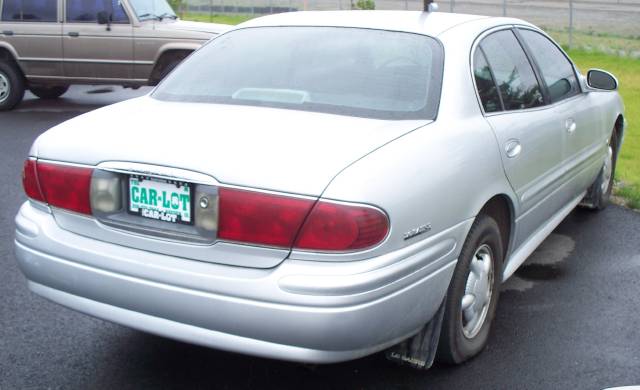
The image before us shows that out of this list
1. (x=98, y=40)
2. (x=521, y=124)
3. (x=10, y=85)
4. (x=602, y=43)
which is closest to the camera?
(x=521, y=124)

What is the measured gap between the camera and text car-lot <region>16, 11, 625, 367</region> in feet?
9.72

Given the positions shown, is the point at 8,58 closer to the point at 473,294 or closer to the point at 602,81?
the point at 602,81

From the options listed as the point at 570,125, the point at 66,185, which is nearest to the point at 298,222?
the point at 66,185

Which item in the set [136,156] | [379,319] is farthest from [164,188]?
[379,319]

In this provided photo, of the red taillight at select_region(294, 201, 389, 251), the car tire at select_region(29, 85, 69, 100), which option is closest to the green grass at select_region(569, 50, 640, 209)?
the red taillight at select_region(294, 201, 389, 251)

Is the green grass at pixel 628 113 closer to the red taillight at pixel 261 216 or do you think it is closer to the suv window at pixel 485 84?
the suv window at pixel 485 84

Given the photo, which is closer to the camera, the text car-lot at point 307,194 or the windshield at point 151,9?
the text car-lot at point 307,194

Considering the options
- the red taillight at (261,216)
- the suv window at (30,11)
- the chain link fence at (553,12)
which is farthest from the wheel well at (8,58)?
the chain link fence at (553,12)

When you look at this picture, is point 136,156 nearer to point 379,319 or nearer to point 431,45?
point 379,319

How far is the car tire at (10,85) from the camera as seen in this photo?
1132 cm

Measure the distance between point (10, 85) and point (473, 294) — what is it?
9.18 metres

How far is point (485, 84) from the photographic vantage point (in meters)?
4.09

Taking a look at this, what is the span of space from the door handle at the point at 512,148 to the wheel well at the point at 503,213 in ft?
0.70

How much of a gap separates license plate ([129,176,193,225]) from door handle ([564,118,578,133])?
8.65ft
